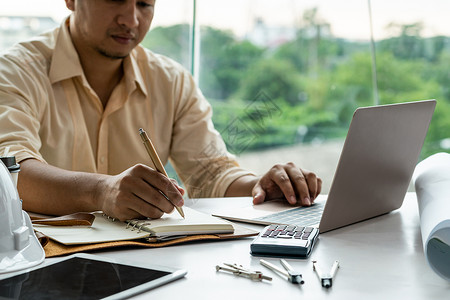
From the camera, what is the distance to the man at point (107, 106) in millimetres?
1663

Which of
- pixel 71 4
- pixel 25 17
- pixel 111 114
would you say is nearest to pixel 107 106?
pixel 111 114

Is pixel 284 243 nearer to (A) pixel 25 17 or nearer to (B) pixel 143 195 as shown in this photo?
(B) pixel 143 195

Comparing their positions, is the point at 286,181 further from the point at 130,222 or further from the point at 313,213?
the point at 130,222

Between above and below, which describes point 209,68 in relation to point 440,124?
above

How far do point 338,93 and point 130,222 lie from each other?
7.92ft

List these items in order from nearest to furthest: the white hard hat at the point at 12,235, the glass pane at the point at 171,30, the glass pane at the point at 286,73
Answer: the white hard hat at the point at 12,235
the glass pane at the point at 171,30
the glass pane at the point at 286,73

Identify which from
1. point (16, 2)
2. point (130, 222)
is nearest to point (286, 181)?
point (130, 222)

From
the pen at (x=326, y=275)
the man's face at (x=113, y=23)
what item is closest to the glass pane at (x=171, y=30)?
the man's face at (x=113, y=23)

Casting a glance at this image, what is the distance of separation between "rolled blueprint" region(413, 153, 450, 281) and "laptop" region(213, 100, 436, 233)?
0.06 meters

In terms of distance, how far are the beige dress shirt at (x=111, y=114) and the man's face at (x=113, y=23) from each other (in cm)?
8

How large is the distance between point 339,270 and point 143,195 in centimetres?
39

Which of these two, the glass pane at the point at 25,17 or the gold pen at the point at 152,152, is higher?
the glass pane at the point at 25,17

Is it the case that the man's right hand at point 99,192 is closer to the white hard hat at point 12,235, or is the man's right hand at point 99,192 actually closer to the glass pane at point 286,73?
the white hard hat at point 12,235

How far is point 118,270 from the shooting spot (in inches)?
32.0
